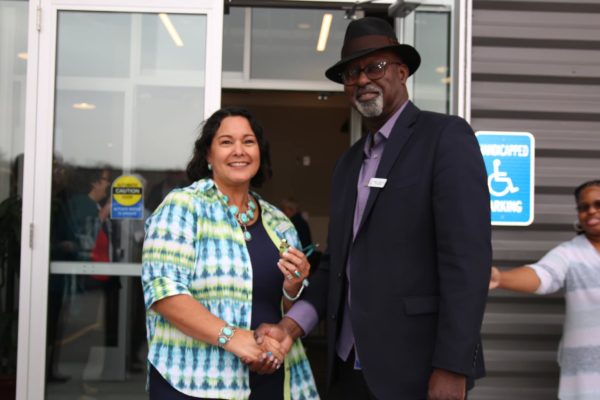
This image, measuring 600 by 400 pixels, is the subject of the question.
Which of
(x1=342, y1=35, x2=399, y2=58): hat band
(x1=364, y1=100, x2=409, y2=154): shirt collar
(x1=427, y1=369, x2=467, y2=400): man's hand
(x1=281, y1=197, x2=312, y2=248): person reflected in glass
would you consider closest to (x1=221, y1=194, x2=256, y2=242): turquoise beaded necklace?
(x1=364, y1=100, x2=409, y2=154): shirt collar

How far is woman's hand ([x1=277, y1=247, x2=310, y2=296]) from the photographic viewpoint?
2646 mm

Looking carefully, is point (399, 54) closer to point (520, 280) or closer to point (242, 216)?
point (242, 216)

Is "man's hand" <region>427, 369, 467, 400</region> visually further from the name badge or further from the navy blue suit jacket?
the name badge

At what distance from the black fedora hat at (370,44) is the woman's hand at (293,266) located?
73 cm

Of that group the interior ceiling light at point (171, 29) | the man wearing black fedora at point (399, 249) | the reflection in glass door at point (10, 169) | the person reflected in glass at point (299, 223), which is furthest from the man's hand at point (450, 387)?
the person reflected in glass at point (299, 223)

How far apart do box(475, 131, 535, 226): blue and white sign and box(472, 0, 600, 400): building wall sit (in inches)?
2.7

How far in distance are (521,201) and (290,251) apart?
191 centimetres

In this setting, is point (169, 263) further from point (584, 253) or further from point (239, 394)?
point (584, 253)

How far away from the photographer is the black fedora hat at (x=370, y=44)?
2.54 meters

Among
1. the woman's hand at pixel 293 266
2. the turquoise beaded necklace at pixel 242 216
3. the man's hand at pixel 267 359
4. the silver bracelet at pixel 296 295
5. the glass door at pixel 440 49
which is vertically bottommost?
the man's hand at pixel 267 359

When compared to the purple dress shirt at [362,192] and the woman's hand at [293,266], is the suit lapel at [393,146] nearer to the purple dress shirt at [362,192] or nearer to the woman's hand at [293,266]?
the purple dress shirt at [362,192]

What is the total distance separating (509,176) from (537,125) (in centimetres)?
36

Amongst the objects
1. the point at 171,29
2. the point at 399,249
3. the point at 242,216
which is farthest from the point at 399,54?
the point at 171,29

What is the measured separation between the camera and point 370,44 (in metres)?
2.56
